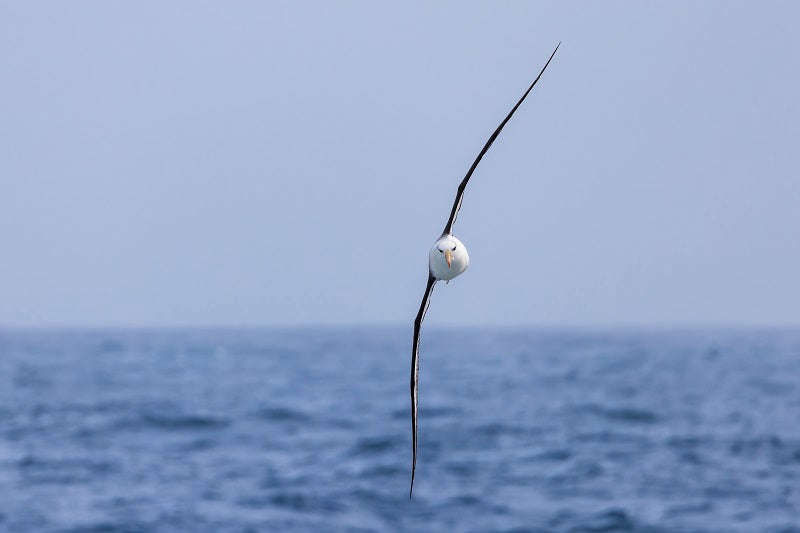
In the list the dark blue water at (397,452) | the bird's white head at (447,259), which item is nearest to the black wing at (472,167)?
the bird's white head at (447,259)

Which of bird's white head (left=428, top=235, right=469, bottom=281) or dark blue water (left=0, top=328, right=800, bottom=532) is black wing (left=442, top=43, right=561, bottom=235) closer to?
bird's white head (left=428, top=235, right=469, bottom=281)

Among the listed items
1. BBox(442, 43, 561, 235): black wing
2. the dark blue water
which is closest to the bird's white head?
BBox(442, 43, 561, 235): black wing

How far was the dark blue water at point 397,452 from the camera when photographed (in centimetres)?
3378

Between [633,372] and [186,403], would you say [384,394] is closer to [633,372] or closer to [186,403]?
[186,403]

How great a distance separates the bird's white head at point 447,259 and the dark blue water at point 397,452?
2220cm

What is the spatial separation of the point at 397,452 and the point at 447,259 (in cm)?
3402

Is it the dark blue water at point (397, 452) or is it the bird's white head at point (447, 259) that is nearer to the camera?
the bird's white head at point (447, 259)

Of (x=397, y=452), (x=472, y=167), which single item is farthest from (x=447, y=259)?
(x=397, y=452)

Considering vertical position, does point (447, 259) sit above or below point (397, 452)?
above

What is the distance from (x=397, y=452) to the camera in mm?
44219

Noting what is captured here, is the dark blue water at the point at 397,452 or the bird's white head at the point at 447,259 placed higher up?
the bird's white head at the point at 447,259

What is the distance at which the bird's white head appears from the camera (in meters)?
10.9

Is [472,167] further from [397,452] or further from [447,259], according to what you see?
[397,452]

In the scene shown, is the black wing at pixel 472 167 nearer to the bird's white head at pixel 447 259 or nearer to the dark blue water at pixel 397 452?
the bird's white head at pixel 447 259
